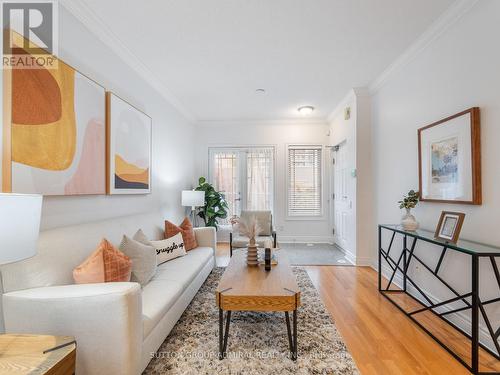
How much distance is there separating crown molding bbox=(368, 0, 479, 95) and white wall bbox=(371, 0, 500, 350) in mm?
33

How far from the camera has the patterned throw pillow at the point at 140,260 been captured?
207 cm

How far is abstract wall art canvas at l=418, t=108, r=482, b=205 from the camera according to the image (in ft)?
6.54

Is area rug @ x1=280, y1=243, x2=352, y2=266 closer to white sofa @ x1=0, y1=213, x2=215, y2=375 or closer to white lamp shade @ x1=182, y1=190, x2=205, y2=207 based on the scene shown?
white lamp shade @ x1=182, y1=190, x2=205, y2=207

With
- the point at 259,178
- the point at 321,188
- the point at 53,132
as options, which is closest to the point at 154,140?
the point at 53,132

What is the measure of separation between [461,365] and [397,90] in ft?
9.32

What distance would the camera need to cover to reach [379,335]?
6.86 feet

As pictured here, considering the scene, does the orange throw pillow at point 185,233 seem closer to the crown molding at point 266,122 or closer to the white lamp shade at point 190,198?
the white lamp shade at point 190,198

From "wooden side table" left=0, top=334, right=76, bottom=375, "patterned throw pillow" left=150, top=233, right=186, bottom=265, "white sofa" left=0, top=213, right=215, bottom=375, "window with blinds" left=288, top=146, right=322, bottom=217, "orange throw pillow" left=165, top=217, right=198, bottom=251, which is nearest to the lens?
"wooden side table" left=0, top=334, right=76, bottom=375

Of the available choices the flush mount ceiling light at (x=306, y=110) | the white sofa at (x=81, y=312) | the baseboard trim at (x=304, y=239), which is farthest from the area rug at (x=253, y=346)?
the flush mount ceiling light at (x=306, y=110)

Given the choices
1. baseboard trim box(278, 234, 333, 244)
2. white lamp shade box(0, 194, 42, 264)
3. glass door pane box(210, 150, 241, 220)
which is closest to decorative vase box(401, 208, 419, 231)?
white lamp shade box(0, 194, 42, 264)

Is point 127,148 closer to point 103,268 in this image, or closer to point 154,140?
point 154,140

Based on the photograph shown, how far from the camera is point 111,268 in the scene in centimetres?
173

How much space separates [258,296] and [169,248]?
140 centimetres

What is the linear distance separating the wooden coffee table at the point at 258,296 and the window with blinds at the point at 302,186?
3493 millimetres
